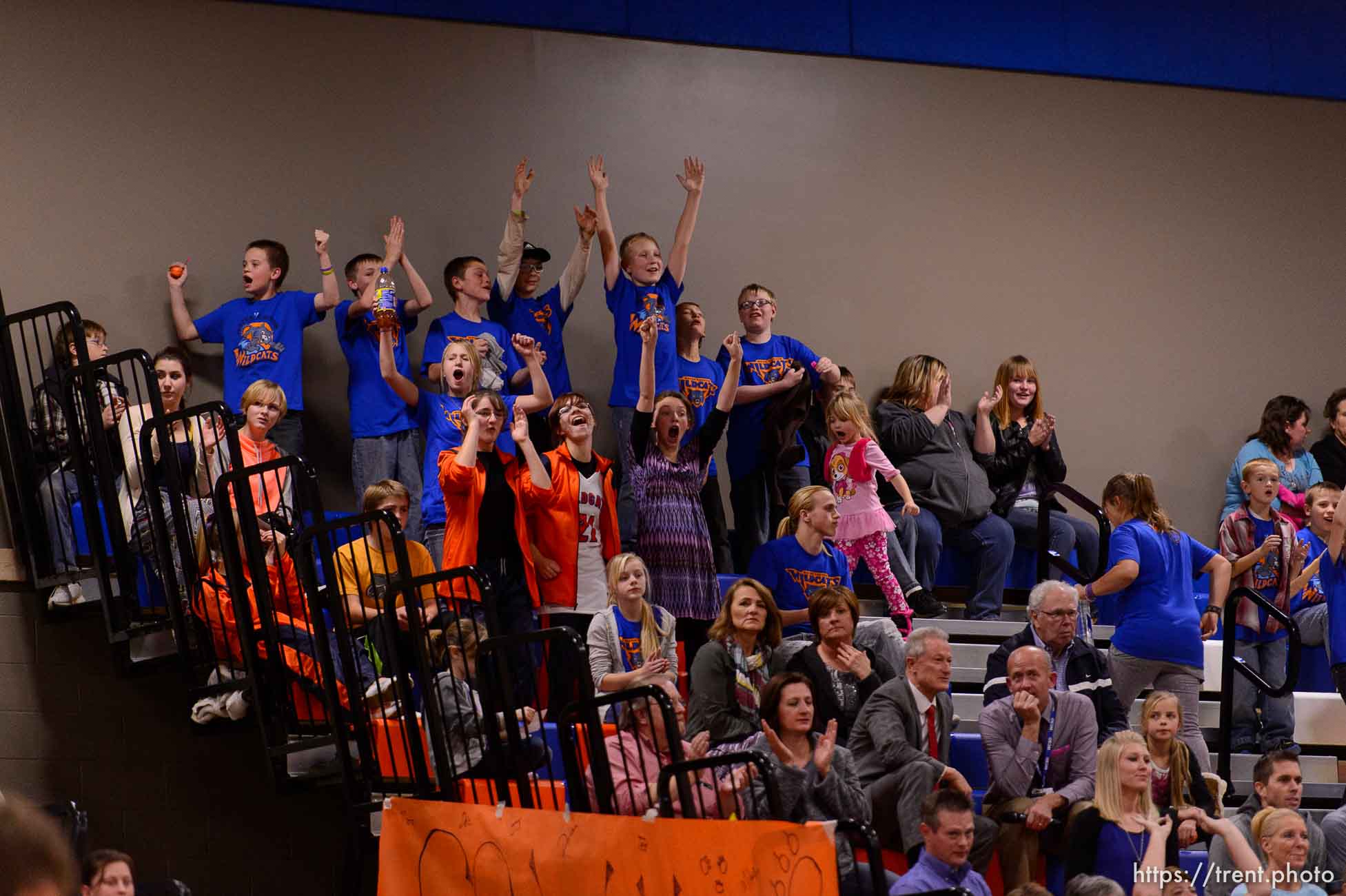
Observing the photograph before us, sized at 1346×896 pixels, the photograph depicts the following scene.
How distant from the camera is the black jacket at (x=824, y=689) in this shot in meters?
6.62

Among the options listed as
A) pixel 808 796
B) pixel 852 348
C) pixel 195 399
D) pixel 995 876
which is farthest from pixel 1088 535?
pixel 195 399

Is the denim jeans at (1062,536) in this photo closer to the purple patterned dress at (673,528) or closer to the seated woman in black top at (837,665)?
the purple patterned dress at (673,528)

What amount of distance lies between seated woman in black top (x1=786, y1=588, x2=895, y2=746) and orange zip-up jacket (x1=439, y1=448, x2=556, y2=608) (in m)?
1.44

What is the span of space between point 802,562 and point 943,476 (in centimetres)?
168

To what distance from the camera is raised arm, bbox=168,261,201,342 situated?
9148 mm

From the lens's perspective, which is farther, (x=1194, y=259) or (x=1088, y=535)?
(x=1194, y=259)

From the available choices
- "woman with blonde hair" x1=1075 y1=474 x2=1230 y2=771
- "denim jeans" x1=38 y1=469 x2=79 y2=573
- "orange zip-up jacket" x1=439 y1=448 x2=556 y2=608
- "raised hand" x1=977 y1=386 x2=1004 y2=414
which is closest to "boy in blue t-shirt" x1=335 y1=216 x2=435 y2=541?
"orange zip-up jacket" x1=439 y1=448 x2=556 y2=608

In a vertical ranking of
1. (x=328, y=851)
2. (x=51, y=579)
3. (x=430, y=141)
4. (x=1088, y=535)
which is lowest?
(x=328, y=851)

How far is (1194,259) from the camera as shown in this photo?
11602 millimetres

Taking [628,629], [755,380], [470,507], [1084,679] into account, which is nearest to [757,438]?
[755,380]

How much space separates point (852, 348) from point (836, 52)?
1949 millimetres

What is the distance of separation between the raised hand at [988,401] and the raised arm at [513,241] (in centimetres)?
278

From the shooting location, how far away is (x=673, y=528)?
7.82 metres

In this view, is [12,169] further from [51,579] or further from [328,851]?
[328,851]
